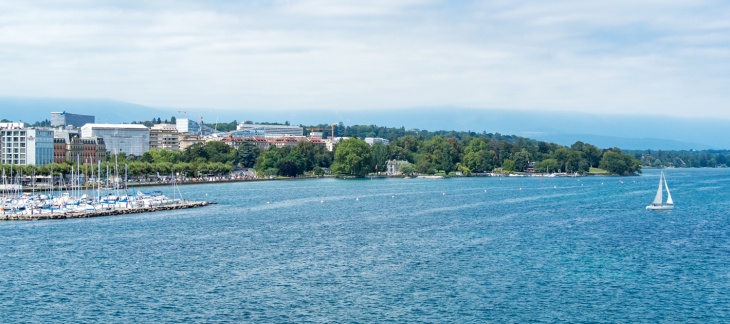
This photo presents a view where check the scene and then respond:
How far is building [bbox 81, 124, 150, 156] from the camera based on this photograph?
152 metres

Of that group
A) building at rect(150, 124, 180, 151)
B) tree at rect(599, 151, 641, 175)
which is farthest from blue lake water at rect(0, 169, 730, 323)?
building at rect(150, 124, 180, 151)

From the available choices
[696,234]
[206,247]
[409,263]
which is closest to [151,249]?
[206,247]

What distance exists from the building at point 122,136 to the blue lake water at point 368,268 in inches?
3993

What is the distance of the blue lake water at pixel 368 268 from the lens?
25484mm

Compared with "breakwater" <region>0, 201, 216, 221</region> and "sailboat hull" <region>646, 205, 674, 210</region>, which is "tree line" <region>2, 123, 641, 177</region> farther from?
"sailboat hull" <region>646, 205, 674, 210</region>

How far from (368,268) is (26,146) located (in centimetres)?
8406

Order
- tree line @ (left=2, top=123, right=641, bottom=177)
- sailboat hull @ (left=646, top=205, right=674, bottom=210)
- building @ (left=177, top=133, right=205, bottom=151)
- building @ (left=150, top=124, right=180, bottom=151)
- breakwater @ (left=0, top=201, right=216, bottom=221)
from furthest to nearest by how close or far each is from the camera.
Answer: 1. building @ (left=177, top=133, right=205, bottom=151)
2. building @ (left=150, top=124, right=180, bottom=151)
3. tree line @ (left=2, top=123, right=641, bottom=177)
4. sailboat hull @ (left=646, top=205, right=674, bottom=210)
5. breakwater @ (left=0, top=201, right=216, bottom=221)

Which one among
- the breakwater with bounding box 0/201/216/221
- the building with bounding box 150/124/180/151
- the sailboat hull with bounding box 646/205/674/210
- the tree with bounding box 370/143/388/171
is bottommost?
the breakwater with bounding box 0/201/216/221

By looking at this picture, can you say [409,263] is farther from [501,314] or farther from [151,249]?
[151,249]

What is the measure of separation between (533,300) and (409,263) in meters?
7.82

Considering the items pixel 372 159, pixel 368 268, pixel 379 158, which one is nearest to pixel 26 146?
pixel 372 159

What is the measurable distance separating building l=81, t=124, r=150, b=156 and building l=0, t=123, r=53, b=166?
44.5 metres

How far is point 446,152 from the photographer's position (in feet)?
460

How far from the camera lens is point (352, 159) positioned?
12619cm
